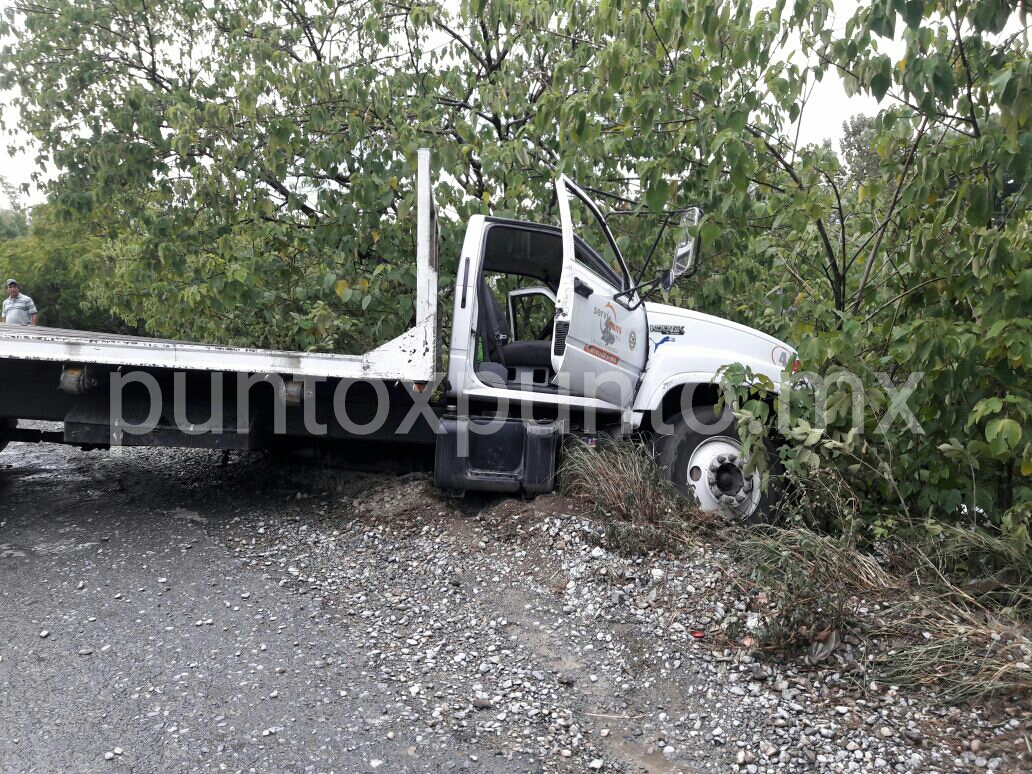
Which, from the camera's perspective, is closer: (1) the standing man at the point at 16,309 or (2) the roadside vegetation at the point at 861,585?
(2) the roadside vegetation at the point at 861,585

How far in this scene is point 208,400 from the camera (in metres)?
5.39

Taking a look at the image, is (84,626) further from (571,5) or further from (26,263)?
(26,263)

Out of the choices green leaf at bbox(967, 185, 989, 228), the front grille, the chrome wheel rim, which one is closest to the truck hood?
the chrome wheel rim

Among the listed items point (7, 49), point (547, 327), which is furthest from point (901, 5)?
point (7, 49)

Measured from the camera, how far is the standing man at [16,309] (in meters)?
10.7

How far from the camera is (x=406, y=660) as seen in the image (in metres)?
3.65

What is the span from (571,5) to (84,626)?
17.9 ft

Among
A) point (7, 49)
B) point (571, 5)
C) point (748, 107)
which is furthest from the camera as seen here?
point (7, 49)

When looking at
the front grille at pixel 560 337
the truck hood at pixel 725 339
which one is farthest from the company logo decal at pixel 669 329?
the front grille at pixel 560 337

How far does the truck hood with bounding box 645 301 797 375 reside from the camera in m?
5.75

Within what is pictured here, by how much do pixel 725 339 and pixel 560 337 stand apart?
1280 mm

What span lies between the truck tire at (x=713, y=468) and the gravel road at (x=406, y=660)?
35.6 inches

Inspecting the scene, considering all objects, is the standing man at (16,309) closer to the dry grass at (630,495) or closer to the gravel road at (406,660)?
the gravel road at (406,660)

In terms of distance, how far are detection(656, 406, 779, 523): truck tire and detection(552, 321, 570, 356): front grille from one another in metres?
0.96
